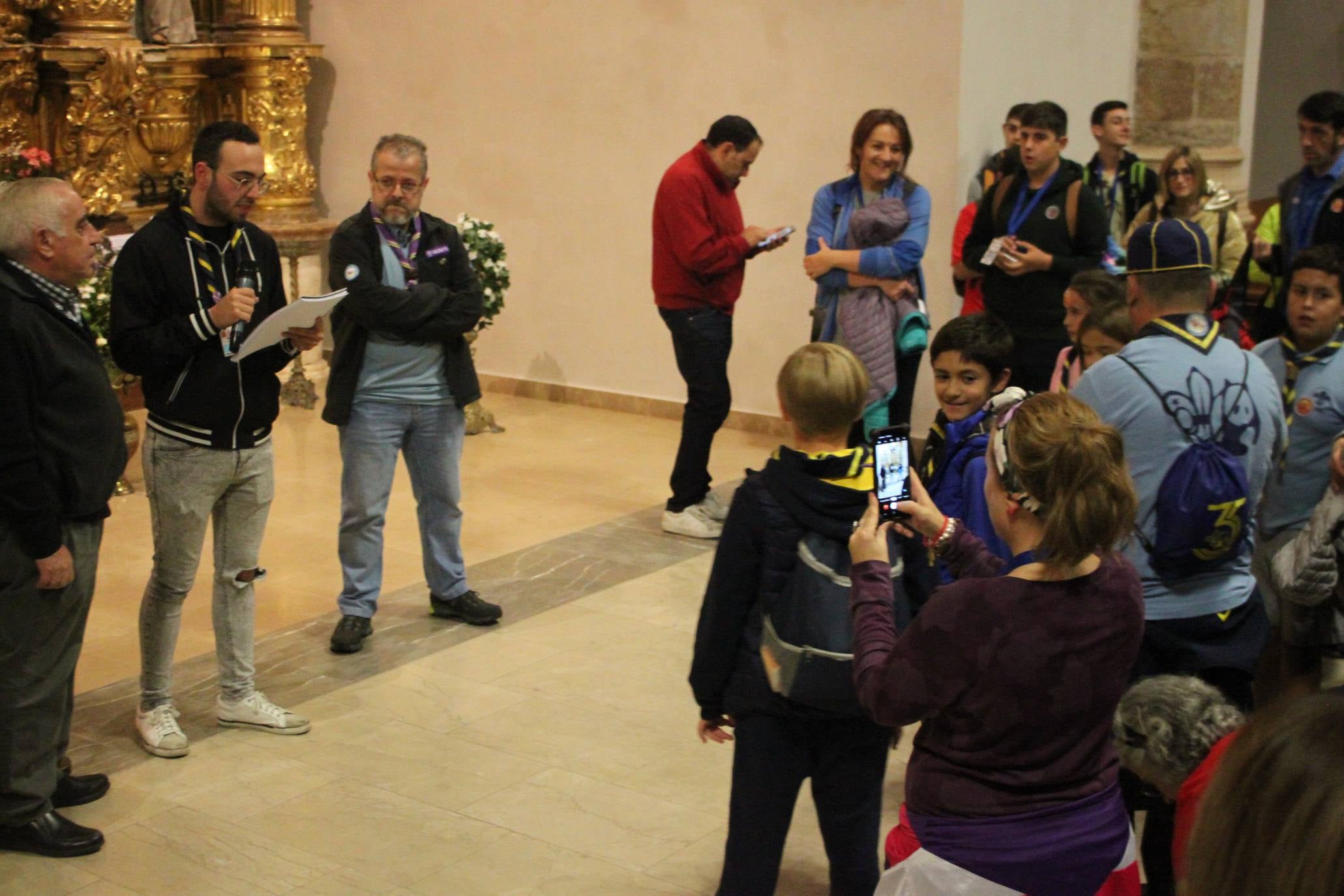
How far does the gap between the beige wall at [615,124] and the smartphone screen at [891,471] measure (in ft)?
17.4

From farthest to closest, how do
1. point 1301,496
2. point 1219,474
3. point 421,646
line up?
point 421,646 < point 1301,496 < point 1219,474

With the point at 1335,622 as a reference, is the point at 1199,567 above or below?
above

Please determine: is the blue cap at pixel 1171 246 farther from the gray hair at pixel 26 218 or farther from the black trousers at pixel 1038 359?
the black trousers at pixel 1038 359

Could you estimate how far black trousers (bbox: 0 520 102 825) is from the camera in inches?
148

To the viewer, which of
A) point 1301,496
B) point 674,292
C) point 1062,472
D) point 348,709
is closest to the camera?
point 1062,472

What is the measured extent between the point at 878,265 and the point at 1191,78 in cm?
475

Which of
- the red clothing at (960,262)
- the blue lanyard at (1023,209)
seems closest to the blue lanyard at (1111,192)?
the red clothing at (960,262)

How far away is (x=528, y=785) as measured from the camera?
428 cm

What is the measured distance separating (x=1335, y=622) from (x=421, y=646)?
3.14 m

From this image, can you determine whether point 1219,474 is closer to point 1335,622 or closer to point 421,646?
point 1335,622

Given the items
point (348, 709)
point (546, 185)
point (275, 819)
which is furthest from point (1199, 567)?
point (546, 185)

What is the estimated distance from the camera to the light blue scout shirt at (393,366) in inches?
204

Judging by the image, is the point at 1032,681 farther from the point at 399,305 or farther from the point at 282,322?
the point at 399,305

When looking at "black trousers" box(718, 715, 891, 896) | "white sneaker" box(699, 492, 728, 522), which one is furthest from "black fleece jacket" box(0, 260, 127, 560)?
"white sneaker" box(699, 492, 728, 522)
